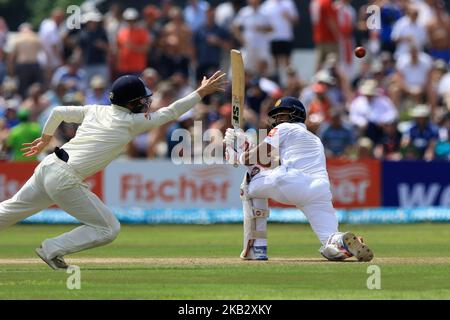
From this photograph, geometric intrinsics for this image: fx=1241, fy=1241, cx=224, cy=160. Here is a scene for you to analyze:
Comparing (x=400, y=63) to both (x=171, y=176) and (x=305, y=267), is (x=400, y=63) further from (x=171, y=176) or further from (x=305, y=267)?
(x=305, y=267)

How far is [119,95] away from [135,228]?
8.33 m

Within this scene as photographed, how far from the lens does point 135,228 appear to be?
20.2 meters

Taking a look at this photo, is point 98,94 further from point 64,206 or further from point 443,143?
point 64,206

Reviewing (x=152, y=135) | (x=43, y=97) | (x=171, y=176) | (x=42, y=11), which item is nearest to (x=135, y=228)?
(x=171, y=176)

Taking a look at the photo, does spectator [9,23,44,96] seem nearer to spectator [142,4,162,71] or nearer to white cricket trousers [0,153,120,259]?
spectator [142,4,162,71]

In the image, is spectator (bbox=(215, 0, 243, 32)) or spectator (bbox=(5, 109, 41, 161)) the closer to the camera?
spectator (bbox=(5, 109, 41, 161))

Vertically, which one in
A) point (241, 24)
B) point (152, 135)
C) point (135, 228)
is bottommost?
point (135, 228)

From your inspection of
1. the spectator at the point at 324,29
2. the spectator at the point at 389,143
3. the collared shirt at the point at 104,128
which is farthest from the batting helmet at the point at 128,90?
the spectator at the point at 324,29

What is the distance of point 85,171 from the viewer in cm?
1195

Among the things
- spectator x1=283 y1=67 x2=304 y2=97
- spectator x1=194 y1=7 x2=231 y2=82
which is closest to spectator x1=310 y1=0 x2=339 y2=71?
spectator x1=283 y1=67 x2=304 y2=97

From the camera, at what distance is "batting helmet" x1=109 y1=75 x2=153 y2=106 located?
39.3 feet

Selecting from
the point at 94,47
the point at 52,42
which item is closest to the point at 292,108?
the point at 94,47

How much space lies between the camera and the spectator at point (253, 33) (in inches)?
937

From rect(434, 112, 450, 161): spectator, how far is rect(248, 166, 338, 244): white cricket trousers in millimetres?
8880
